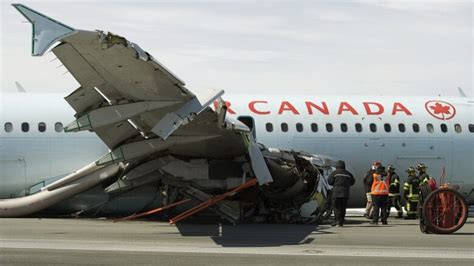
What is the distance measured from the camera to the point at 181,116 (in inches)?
637

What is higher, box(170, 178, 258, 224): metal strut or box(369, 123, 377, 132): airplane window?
box(369, 123, 377, 132): airplane window

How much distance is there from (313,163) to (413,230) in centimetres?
347

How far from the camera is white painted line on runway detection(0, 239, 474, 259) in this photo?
14438 mm

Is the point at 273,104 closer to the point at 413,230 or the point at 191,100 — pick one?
the point at 413,230

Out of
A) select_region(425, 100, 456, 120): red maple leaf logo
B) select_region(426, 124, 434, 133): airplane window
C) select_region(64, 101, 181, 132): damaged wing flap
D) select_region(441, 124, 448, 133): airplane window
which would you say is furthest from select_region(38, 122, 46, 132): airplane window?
select_region(441, 124, 448, 133): airplane window

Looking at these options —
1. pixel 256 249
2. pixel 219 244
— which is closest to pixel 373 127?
pixel 219 244

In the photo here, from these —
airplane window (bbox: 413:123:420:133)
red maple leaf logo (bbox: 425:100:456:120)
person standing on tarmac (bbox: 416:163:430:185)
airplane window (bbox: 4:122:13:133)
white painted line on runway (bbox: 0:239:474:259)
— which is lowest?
white painted line on runway (bbox: 0:239:474:259)

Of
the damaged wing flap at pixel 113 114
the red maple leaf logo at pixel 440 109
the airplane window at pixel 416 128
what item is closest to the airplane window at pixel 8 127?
the damaged wing flap at pixel 113 114

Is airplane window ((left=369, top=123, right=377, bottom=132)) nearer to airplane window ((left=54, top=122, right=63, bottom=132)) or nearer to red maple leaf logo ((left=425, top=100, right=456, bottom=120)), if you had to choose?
Answer: red maple leaf logo ((left=425, top=100, right=456, bottom=120))

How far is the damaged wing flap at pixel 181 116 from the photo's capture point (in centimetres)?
1581

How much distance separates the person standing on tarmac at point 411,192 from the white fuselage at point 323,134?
0.69 metres

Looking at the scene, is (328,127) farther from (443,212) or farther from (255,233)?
(255,233)

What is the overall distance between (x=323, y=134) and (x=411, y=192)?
8.69 ft

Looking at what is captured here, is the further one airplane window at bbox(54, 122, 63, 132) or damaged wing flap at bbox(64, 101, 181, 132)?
airplane window at bbox(54, 122, 63, 132)
